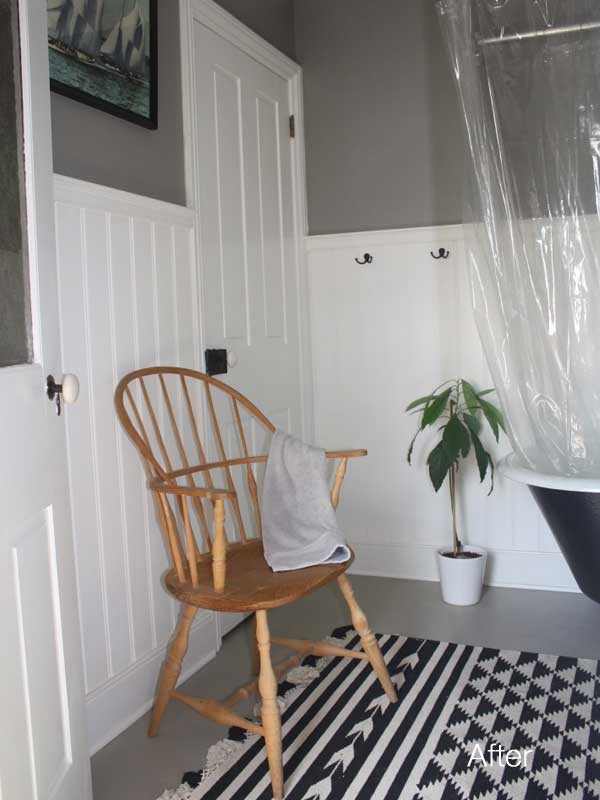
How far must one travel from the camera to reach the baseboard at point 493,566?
3.12 meters

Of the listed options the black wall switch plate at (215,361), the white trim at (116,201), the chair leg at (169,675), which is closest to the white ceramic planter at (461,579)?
the black wall switch plate at (215,361)

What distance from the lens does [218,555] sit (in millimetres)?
1896

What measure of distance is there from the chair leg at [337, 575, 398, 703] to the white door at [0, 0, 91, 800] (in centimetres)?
79

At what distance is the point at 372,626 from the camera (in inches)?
110

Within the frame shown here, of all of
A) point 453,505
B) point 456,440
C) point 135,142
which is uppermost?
point 135,142

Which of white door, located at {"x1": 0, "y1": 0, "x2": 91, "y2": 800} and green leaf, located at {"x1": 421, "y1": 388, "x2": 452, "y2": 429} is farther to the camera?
green leaf, located at {"x1": 421, "y1": 388, "x2": 452, "y2": 429}

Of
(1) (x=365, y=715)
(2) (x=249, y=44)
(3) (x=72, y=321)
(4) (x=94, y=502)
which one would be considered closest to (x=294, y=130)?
(2) (x=249, y=44)

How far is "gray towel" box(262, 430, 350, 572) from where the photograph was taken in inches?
84.3

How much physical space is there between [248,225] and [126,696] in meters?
1.68

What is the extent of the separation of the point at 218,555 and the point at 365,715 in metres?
0.67

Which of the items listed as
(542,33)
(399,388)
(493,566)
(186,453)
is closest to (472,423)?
(399,388)

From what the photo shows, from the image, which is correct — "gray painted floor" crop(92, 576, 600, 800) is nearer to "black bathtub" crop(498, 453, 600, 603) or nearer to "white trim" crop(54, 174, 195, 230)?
"black bathtub" crop(498, 453, 600, 603)

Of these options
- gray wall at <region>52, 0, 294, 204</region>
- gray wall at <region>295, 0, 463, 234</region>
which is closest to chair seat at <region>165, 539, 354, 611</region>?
gray wall at <region>52, 0, 294, 204</region>

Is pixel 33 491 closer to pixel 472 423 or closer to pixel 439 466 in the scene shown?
pixel 439 466
